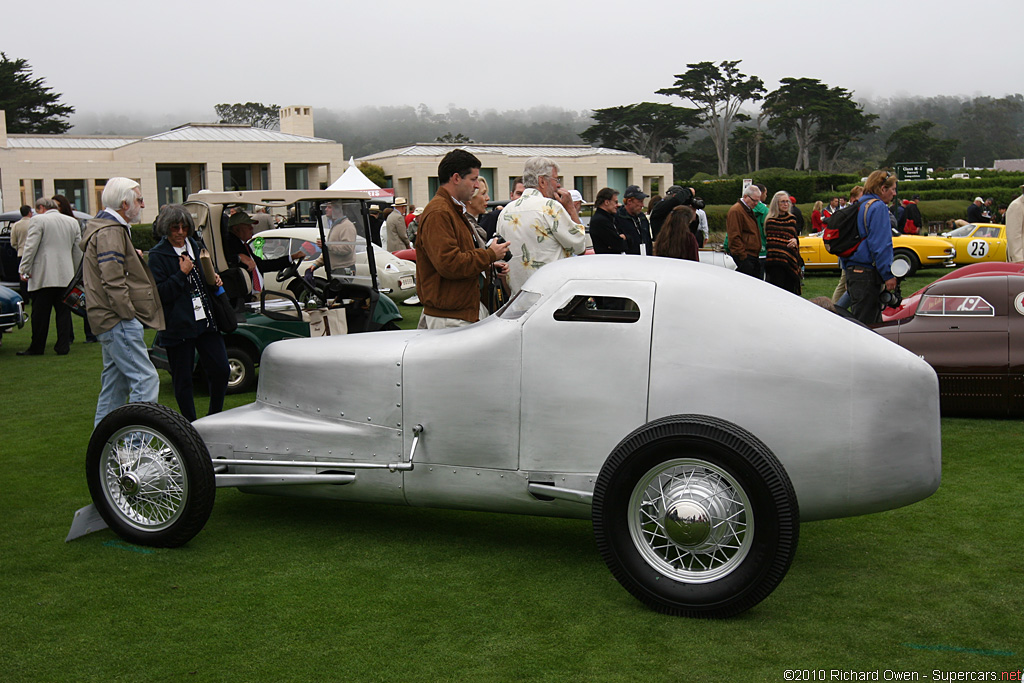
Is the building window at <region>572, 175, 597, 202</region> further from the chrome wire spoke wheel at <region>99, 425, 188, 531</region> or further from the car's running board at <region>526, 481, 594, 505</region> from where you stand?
the car's running board at <region>526, 481, 594, 505</region>

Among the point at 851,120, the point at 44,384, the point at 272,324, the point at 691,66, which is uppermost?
the point at 691,66

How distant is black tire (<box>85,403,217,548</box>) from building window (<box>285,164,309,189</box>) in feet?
178

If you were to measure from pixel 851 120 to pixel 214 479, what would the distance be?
10909 centimetres

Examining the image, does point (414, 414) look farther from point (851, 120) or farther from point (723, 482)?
point (851, 120)

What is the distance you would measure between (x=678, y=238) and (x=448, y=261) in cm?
447

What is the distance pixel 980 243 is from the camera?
68.7ft

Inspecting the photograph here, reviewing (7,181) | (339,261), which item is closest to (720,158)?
(7,181)

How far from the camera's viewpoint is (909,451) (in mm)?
3896

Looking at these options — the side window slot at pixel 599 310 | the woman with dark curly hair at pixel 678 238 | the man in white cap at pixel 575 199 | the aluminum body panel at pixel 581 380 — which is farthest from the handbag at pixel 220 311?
the woman with dark curly hair at pixel 678 238

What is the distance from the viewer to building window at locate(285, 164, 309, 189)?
57.1 metres

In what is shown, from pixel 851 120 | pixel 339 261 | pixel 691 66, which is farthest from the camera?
pixel 691 66

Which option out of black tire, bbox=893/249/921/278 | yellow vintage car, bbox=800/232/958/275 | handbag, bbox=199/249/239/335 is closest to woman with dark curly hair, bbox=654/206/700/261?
handbag, bbox=199/249/239/335

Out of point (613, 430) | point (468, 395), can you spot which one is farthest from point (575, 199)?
point (613, 430)

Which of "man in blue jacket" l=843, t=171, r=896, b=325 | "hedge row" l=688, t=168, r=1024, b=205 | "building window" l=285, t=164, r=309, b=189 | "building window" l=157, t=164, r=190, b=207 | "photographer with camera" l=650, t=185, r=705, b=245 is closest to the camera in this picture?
"man in blue jacket" l=843, t=171, r=896, b=325
